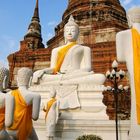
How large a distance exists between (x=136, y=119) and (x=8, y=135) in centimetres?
124

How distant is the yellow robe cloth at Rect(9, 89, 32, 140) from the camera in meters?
3.25

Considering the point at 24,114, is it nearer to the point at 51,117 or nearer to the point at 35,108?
the point at 35,108

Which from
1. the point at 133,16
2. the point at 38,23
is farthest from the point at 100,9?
the point at 133,16

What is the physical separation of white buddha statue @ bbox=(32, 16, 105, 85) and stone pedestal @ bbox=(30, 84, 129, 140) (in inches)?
11.7

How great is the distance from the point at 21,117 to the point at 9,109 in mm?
196

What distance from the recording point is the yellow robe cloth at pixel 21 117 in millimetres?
3246

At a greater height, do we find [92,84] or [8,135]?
[92,84]

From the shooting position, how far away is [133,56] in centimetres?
333

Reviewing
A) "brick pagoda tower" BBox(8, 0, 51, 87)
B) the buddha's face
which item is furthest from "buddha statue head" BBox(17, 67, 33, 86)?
"brick pagoda tower" BBox(8, 0, 51, 87)

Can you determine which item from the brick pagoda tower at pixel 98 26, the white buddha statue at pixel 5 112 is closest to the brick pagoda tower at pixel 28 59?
the brick pagoda tower at pixel 98 26

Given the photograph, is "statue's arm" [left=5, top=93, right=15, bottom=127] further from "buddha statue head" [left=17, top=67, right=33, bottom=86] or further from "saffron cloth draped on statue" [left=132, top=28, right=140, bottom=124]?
"saffron cloth draped on statue" [left=132, top=28, right=140, bottom=124]

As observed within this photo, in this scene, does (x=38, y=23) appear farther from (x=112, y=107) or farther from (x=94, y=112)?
(x=94, y=112)

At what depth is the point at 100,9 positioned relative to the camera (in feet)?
72.2

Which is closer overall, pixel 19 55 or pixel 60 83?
pixel 60 83
